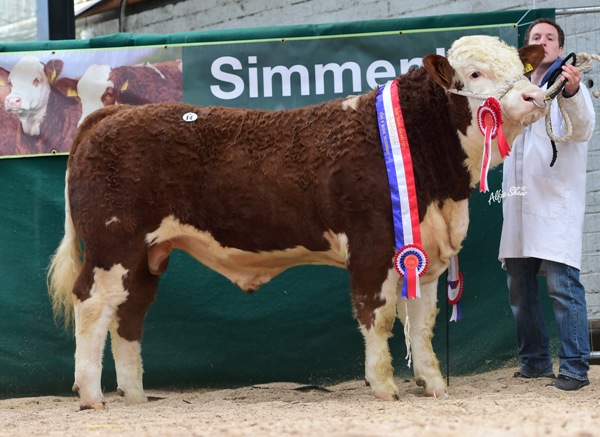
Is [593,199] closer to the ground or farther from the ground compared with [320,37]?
closer to the ground

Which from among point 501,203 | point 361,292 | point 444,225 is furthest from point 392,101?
point 501,203

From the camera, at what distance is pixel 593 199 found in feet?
22.6

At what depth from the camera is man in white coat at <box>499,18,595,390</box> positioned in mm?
5305

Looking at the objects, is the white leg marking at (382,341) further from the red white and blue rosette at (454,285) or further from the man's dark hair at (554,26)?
the man's dark hair at (554,26)

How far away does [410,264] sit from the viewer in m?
4.98

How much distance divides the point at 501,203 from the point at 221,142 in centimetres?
206

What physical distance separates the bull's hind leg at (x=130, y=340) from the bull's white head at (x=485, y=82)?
202cm

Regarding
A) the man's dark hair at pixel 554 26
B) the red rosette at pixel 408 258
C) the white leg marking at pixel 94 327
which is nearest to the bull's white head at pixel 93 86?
the white leg marking at pixel 94 327

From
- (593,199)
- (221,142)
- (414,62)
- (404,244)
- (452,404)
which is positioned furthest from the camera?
(593,199)

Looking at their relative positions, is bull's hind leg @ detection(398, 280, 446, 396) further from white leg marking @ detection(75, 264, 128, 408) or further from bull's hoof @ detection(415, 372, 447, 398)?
white leg marking @ detection(75, 264, 128, 408)

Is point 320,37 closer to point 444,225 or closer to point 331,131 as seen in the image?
point 331,131

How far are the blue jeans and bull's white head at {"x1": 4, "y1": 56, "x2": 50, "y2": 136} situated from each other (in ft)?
10.3

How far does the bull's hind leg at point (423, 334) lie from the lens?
527 cm

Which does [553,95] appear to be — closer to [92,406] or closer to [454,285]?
[454,285]
